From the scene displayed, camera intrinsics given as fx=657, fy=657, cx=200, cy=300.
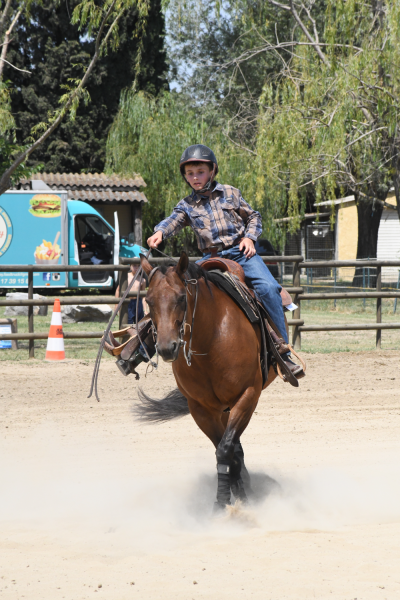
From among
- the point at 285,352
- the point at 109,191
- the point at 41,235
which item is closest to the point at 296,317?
the point at 285,352

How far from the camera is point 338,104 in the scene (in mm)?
14508

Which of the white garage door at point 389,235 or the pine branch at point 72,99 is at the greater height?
the pine branch at point 72,99

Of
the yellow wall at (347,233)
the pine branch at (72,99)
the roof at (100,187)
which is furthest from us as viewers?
the yellow wall at (347,233)

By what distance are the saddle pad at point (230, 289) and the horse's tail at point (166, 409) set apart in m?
1.14

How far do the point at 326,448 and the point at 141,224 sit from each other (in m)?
22.0

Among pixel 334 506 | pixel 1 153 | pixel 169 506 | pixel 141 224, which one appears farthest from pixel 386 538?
pixel 141 224

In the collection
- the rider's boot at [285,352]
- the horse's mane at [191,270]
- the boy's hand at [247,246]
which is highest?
the boy's hand at [247,246]

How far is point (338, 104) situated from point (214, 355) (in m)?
11.8

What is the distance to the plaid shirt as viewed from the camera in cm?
456

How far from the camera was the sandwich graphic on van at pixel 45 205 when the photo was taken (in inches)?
796

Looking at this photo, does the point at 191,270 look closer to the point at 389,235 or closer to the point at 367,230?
the point at 367,230

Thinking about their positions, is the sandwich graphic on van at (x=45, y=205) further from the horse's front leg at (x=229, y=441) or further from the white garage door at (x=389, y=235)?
the white garage door at (x=389, y=235)

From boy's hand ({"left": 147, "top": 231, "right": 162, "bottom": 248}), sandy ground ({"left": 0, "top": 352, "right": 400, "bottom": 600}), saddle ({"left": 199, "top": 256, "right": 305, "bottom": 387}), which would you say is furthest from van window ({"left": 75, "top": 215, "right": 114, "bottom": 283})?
boy's hand ({"left": 147, "top": 231, "right": 162, "bottom": 248})

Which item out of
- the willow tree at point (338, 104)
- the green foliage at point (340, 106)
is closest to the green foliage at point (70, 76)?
the willow tree at point (338, 104)
